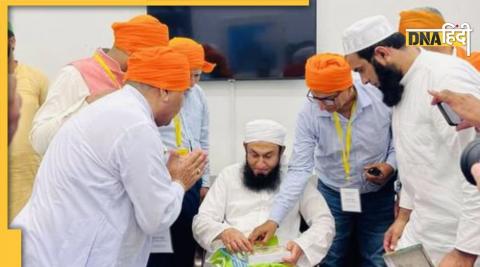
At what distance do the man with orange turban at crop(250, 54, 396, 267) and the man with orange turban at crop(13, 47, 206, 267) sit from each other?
1.01 metres

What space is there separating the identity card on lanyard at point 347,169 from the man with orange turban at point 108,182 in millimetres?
1214

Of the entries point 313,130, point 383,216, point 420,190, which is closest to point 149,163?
point 420,190

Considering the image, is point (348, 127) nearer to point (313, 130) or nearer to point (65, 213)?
point (313, 130)

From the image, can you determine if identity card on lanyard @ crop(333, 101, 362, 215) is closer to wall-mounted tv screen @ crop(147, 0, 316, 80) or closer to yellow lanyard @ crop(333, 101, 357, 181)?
yellow lanyard @ crop(333, 101, 357, 181)

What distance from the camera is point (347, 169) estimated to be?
2.80 metres

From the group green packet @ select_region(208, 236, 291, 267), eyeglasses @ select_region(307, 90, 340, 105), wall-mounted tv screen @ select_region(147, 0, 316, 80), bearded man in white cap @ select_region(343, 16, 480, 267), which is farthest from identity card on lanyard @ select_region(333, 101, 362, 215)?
wall-mounted tv screen @ select_region(147, 0, 316, 80)

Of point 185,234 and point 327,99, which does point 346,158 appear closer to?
point 327,99

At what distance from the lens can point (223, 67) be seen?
4.01m

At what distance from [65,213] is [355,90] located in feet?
5.13

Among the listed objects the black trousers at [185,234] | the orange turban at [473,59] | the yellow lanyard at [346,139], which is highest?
the orange turban at [473,59]

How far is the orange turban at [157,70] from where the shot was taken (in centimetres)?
170

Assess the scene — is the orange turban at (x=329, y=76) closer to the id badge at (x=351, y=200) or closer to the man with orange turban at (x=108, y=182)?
the id badge at (x=351, y=200)

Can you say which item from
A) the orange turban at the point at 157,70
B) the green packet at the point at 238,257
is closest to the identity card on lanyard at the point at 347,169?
the green packet at the point at 238,257

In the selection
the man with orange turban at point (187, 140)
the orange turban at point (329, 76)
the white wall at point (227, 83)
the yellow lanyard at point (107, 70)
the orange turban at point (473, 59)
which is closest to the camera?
the yellow lanyard at point (107, 70)
